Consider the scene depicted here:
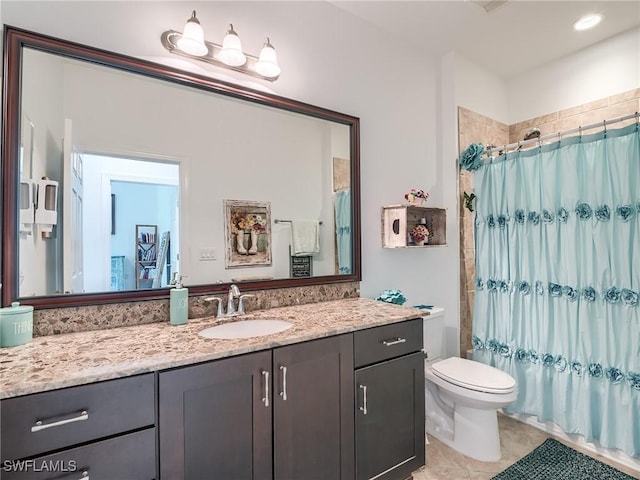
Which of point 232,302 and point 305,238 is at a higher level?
point 305,238

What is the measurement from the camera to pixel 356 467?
1.41 metres

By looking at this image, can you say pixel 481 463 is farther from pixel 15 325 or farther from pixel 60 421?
pixel 15 325

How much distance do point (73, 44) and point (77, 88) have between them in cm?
17

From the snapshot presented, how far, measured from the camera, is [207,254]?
1.56 m

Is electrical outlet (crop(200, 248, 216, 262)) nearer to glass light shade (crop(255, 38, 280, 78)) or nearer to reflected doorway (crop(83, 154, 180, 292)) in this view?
reflected doorway (crop(83, 154, 180, 292))

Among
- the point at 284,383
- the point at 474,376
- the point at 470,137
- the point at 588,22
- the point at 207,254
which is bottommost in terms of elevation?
the point at 474,376

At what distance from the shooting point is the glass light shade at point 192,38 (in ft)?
4.67

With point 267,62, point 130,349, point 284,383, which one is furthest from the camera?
point 267,62

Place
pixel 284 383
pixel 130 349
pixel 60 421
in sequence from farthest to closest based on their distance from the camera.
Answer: pixel 284 383 → pixel 130 349 → pixel 60 421

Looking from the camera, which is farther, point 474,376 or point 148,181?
point 474,376

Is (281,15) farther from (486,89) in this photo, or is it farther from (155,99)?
(486,89)

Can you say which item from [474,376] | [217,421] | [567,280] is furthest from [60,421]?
[567,280]

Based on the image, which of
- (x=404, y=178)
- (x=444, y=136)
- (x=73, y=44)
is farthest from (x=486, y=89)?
(x=73, y=44)

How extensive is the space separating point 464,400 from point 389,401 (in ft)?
1.91
